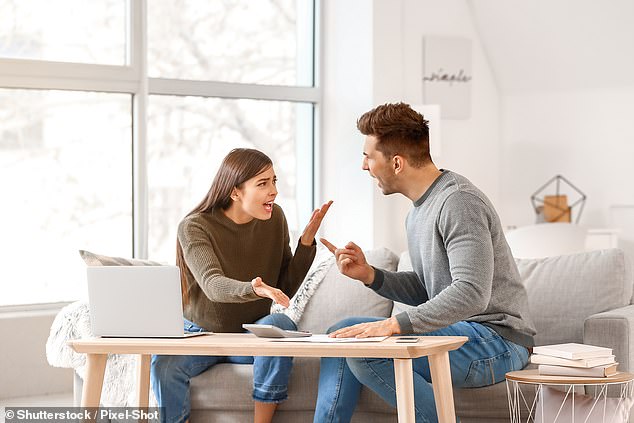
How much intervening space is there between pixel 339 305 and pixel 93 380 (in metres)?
1.16

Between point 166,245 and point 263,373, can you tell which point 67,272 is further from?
point 263,373

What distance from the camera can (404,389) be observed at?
2.51 meters

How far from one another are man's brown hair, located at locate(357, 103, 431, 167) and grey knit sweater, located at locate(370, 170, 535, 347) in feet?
0.37

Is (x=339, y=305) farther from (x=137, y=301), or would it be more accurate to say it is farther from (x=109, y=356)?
(x=137, y=301)

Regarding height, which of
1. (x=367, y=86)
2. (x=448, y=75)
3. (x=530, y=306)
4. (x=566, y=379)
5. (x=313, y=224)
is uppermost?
(x=448, y=75)

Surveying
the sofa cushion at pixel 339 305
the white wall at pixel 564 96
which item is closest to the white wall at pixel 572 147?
the white wall at pixel 564 96

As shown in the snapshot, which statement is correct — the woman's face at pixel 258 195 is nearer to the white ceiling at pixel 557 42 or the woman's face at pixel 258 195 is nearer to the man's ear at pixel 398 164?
the man's ear at pixel 398 164

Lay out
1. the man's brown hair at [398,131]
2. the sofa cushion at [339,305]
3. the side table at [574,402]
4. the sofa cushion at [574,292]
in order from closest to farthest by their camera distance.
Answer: the side table at [574,402] < the man's brown hair at [398,131] < the sofa cushion at [574,292] < the sofa cushion at [339,305]

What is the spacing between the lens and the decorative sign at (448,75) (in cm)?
589

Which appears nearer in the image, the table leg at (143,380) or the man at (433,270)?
the man at (433,270)

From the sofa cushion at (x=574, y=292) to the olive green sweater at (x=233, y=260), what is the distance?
80cm

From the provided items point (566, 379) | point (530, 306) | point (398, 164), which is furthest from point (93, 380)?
point (530, 306)

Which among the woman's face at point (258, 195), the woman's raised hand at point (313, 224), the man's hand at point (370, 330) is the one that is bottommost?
the man's hand at point (370, 330)

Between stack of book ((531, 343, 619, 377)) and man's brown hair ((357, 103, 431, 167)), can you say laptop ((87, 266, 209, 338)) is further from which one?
stack of book ((531, 343, 619, 377))
